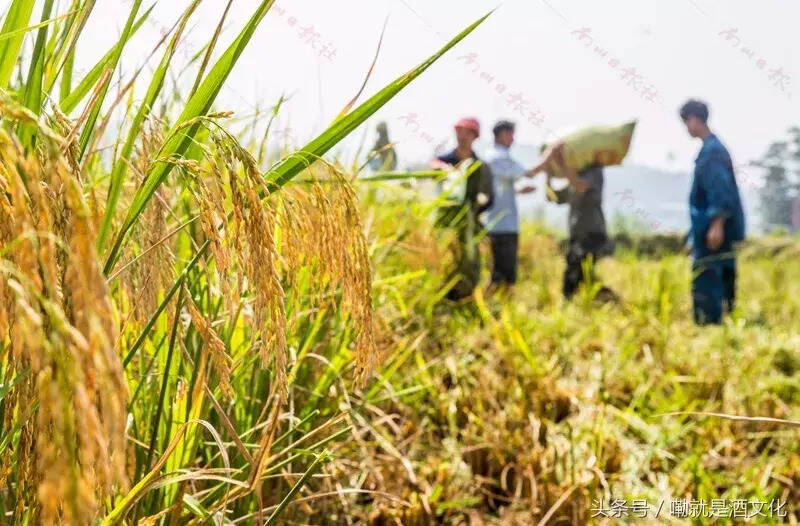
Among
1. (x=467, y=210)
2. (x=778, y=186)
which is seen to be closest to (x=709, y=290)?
(x=467, y=210)

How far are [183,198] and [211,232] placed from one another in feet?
2.70

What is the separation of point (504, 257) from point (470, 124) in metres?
1.13

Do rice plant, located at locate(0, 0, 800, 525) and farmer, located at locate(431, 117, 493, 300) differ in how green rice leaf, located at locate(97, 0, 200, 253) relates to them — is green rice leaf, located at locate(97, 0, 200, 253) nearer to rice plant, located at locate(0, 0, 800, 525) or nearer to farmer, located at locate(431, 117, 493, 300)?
rice plant, located at locate(0, 0, 800, 525)

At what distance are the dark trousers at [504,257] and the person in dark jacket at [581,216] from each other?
59 centimetres

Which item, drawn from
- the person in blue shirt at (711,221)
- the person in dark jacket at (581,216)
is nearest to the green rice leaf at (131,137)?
the person in blue shirt at (711,221)

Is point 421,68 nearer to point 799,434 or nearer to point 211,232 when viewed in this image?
point 211,232

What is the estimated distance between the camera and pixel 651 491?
1.77 meters

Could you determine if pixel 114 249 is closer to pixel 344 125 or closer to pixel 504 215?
pixel 344 125

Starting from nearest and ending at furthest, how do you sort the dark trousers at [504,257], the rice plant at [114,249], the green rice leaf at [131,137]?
the rice plant at [114,249] < the green rice leaf at [131,137] < the dark trousers at [504,257]

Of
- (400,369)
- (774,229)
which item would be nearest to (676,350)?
(400,369)

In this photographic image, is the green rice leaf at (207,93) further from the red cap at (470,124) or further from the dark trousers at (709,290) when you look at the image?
the dark trousers at (709,290)

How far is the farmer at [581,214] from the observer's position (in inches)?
231

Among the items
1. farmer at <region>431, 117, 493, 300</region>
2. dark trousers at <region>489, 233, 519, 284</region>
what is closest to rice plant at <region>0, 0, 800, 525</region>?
farmer at <region>431, 117, 493, 300</region>

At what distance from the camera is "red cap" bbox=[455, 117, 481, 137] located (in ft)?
16.0
